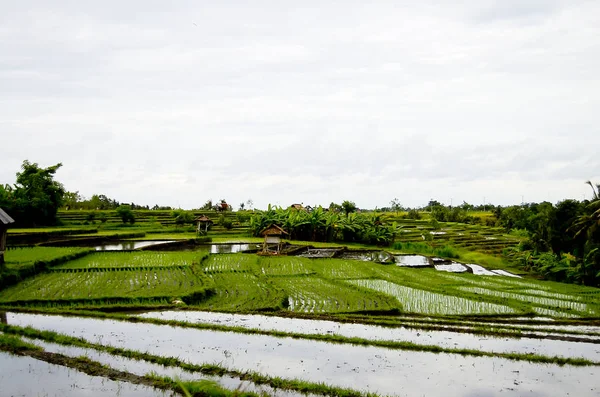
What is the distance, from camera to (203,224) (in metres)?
31.2

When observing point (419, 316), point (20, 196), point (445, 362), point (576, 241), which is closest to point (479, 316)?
point (419, 316)

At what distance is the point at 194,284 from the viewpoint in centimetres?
1198

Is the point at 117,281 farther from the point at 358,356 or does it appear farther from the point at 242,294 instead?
the point at 358,356

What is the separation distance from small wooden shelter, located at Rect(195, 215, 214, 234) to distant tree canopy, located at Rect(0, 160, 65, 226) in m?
8.99

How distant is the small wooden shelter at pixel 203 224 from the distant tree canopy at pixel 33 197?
8.99m

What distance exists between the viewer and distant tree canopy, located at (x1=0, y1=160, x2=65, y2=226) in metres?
28.4

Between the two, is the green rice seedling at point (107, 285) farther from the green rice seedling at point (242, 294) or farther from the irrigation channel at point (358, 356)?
the irrigation channel at point (358, 356)

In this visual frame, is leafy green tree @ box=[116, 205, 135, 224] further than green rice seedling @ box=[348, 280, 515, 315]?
Yes

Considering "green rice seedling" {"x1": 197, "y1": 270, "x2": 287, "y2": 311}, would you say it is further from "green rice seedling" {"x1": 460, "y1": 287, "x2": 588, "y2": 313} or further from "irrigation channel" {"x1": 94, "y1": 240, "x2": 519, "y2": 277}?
"irrigation channel" {"x1": 94, "y1": 240, "x2": 519, "y2": 277}

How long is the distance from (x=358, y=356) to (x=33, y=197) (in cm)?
2793

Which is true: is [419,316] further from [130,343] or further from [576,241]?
[576,241]

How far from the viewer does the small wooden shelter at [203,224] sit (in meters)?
→ 28.4

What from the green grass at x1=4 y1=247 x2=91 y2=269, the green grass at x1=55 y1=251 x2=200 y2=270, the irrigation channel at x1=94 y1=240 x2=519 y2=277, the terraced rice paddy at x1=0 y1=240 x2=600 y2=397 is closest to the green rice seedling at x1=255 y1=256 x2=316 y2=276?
the terraced rice paddy at x1=0 y1=240 x2=600 y2=397

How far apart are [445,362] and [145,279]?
8.27 meters
